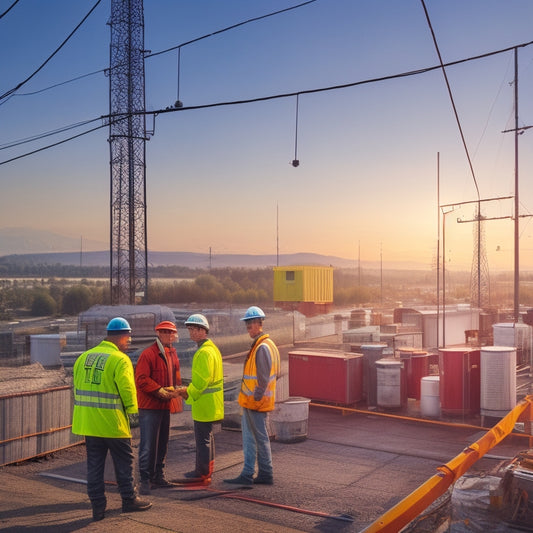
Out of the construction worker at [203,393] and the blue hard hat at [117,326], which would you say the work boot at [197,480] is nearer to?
the construction worker at [203,393]

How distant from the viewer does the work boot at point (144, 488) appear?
23.9 ft

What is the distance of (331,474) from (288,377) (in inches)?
208

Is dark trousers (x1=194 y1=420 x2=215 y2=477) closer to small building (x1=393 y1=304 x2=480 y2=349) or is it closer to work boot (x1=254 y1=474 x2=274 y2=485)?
work boot (x1=254 y1=474 x2=274 y2=485)

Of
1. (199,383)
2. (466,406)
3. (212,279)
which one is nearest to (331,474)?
(199,383)

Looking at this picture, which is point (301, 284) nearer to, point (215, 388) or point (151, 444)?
point (215, 388)

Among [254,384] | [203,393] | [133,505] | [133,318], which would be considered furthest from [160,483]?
[133,318]

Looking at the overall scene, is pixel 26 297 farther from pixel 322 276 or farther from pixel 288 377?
pixel 288 377

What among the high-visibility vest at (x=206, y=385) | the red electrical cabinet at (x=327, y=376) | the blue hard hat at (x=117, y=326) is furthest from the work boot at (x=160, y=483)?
the red electrical cabinet at (x=327, y=376)

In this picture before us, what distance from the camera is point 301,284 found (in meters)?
51.2

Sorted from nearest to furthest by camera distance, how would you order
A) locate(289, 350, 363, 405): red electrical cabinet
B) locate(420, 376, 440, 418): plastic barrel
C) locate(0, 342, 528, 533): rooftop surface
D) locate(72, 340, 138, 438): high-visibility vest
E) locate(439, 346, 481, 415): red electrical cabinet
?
locate(72, 340, 138, 438): high-visibility vest → locate(0, 342, 528, 533): rooftop surface → locate(439, 346, 481, 415): red electrical cabinet → locate(420, 376, 440, 418): plastic barrel → locate(289, 350, 363, 405): red electrical cabinet

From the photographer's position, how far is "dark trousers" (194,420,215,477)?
750cm

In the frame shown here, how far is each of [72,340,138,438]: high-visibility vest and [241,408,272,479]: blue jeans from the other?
71.9 inches

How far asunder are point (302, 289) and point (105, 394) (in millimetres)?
45136

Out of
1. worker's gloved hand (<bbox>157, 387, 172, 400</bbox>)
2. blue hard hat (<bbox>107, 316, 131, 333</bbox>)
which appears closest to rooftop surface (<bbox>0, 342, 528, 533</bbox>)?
worker's gloved hand (<bbox>157, 387, 172, 400</bbox>)
